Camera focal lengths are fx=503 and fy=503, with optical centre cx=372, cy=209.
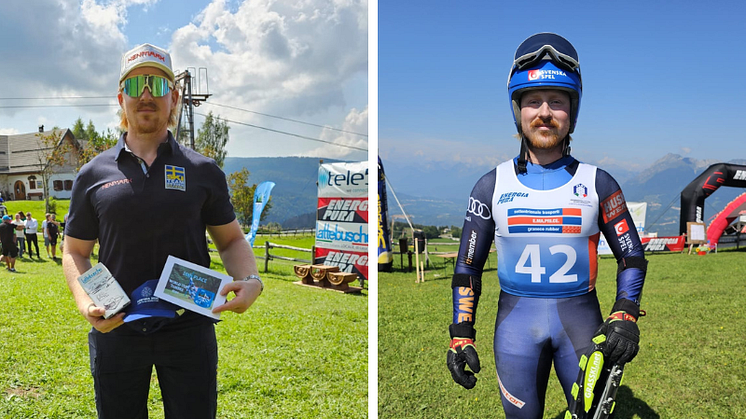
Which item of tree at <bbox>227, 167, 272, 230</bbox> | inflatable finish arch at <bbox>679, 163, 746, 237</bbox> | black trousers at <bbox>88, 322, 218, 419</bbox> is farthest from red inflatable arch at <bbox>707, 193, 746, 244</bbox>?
black trousers at <bbox>88, 322, 218, 419</bbox>

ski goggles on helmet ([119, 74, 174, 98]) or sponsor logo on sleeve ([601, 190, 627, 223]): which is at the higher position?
ski goggles on helmet ([119, 74, 174, 98])

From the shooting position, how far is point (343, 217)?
11508mm

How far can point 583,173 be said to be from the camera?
220cm

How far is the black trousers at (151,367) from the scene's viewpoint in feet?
6.38

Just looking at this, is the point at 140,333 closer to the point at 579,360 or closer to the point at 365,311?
the point at 579,360

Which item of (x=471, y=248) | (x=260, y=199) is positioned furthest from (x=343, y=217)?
(x=471, y=248)

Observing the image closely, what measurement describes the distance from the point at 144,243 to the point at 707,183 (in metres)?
13.5

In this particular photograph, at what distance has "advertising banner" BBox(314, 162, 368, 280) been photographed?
1129 cm

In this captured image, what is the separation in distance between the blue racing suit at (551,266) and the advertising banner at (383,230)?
877 centimetres

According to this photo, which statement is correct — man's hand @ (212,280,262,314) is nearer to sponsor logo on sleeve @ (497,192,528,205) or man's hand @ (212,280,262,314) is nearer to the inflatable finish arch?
sponsor logo on sleeve @ (497,192,528,205)

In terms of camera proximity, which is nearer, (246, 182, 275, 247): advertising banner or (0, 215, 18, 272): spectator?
(0, 215, 18, 272): spectator

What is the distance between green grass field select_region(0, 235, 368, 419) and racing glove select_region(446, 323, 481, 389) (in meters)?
1.82

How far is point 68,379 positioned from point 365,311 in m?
4.92

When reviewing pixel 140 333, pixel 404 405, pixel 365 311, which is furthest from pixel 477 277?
pixel 365 311
